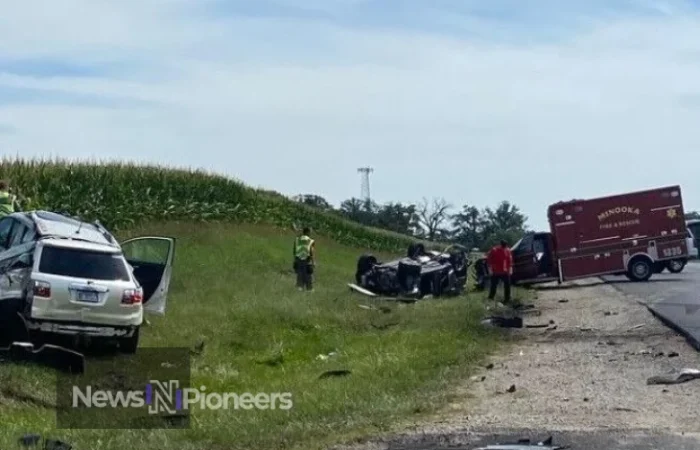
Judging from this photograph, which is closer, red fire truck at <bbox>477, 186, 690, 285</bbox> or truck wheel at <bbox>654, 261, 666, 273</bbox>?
red fire truck at <bbox>477, 186, 690, 285</bbox>

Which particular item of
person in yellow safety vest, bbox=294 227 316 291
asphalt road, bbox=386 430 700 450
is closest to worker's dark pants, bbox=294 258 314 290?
person in yellow safety vest, bbox=294 227 316 291

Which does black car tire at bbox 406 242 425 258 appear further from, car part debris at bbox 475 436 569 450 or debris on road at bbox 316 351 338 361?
car part debris at bbox 475 436 569 450

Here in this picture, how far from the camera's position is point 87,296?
15.6 meters

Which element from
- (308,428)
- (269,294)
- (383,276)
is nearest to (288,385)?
(308,428)

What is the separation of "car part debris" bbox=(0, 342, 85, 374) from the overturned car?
1578 cm

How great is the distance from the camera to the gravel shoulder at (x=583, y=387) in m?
11.1

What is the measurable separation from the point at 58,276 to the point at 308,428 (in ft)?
18.4

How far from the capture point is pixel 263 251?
40.2 m

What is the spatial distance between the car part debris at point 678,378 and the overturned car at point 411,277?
55.3ft

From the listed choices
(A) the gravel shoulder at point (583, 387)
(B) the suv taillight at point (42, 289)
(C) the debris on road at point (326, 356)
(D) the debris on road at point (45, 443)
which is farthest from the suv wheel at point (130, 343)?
(D) the debris on road at point (45, 443)

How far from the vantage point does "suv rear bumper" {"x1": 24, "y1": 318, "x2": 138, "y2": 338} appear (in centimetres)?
1534

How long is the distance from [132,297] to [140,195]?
923 inches

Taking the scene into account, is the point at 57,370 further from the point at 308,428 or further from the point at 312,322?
the point at 312,322

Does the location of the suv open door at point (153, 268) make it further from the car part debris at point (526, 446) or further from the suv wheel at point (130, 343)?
the car part debris at point (526, 446)
